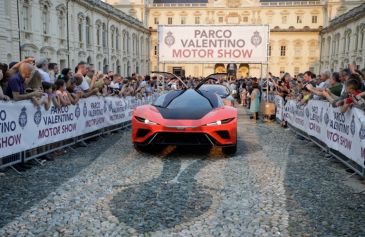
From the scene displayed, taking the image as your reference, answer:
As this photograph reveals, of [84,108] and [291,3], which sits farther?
[291,3]

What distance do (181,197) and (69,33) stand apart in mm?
39262

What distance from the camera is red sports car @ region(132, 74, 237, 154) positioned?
7.74 meters

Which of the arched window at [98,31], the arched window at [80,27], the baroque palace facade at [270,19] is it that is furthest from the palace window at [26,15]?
the baroque palace facade at [270,19]

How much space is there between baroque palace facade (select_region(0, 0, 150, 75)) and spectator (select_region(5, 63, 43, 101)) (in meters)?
24.1

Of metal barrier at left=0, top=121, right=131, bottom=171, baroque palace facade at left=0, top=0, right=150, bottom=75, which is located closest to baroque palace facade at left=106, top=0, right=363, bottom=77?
baroque palace facade at left=0, top=0, right=150, bottom=75

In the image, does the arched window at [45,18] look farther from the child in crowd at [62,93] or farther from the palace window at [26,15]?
the child in crowd at [62,93]

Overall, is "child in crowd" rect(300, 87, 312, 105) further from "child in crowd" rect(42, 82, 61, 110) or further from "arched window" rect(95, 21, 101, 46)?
"arched window" rect(95, 21, 101, 46)

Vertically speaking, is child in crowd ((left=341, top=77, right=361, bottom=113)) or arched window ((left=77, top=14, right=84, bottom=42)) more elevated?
arched window ((left=77, top=14, right=84, bottom=42))

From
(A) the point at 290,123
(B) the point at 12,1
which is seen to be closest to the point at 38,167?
(A) the point at 290,123

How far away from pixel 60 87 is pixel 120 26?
53.7 m

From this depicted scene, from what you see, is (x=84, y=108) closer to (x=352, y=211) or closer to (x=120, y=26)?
(x=352, y=211)

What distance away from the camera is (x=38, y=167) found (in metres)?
7.19

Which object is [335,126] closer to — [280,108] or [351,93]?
[351,93]

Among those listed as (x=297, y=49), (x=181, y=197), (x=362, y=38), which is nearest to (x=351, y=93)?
(x=181, y=197)
